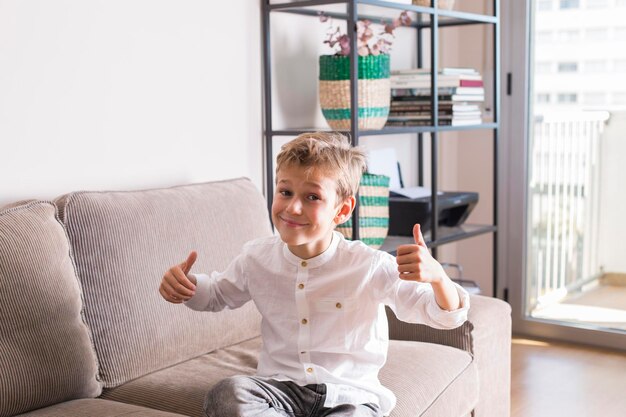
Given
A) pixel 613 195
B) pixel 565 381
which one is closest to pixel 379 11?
pixel 613 195

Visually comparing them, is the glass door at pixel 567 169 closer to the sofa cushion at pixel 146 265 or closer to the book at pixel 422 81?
the book at pixel 422 81

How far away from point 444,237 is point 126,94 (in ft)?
4.55

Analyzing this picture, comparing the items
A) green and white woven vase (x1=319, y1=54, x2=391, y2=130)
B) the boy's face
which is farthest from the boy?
green and white woven vase (x1=319, y1=54, x2=391, y2=130)

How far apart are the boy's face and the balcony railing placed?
7.63 feet

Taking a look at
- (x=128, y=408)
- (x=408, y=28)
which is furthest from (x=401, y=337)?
(x=408, y=28)

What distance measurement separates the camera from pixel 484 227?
3.60 metres

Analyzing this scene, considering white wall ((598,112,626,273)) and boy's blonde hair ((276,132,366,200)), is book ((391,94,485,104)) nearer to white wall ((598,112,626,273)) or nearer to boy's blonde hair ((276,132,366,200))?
white wall ((598,112,626,273))

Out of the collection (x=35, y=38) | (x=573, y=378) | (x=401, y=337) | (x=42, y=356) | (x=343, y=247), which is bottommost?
(x=573, y=378)

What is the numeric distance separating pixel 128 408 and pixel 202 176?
1.06 metres

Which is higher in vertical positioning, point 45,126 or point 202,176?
point 45,126

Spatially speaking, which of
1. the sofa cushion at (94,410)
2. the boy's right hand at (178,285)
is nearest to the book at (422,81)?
the boy's right hand at (178,285)

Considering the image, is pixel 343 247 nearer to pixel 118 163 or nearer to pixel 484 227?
pixel 118 163

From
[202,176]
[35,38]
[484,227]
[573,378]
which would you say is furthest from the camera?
[484,227]

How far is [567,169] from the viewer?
3.94 m
